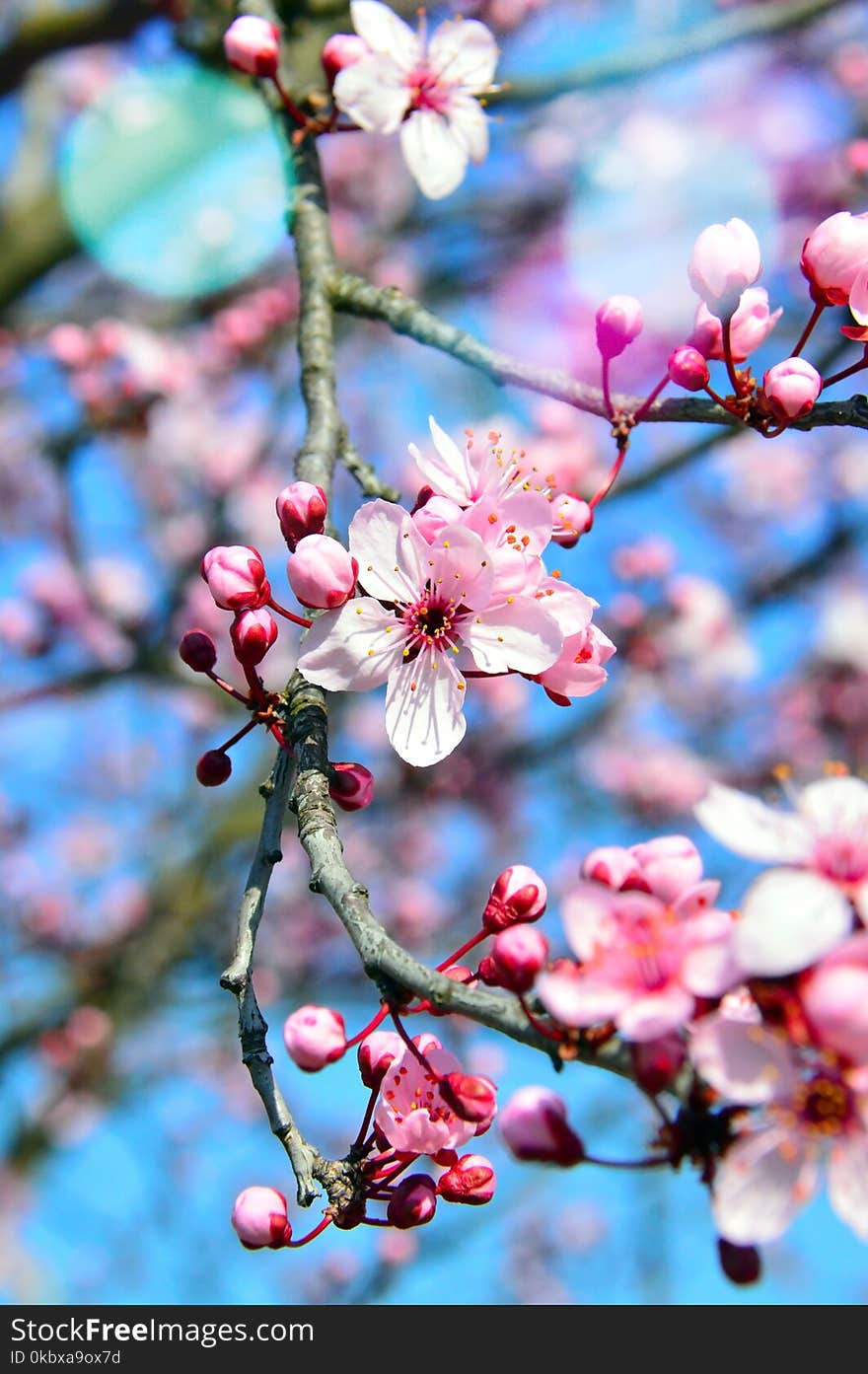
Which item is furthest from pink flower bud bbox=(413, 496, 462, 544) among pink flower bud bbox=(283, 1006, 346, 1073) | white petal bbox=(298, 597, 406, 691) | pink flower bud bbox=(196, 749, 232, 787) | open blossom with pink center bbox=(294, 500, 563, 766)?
pink flower bud bbox=(283, 1006, 346, 1073)

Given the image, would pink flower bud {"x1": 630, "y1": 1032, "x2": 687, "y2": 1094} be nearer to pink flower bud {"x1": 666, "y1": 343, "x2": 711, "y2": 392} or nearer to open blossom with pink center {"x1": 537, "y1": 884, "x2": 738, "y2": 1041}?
open blossom with pink center {"x1": 537, "y1": 884, "x2": 738, "y2": 1041}

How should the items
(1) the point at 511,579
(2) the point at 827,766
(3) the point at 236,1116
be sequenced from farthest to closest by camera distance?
(3) the point at 236,1116 → (1) the point at 511,579 → (2) the point at 827,766

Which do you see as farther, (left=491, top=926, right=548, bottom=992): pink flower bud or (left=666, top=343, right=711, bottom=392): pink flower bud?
(left=666, top=343, right=711, bottom=392): pink flower bud

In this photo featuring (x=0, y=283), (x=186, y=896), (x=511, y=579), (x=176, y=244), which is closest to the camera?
(x=511, y=579)

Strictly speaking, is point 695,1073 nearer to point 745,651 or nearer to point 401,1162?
point 401,1162

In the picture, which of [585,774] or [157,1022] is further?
[585,774]

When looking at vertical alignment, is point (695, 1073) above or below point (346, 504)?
above

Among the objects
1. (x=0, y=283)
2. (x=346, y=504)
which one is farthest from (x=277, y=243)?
(x=0, y=283)
